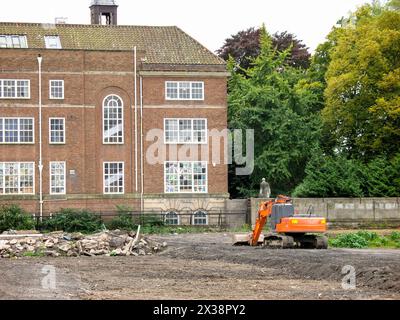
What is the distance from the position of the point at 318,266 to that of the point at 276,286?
4.86 m

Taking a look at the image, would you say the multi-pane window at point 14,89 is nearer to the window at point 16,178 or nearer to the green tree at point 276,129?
the window at point 16,178

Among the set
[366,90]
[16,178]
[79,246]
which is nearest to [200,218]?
[16,178]

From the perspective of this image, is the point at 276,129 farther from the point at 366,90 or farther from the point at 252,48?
the point at 252,48

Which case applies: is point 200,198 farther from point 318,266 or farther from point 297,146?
point 318,266

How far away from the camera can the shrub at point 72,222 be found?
5903 cm

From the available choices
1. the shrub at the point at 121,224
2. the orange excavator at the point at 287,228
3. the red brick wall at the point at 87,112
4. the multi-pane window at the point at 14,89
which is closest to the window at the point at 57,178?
the red brick wall at the point at 87,112

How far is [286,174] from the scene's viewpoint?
68.3 m

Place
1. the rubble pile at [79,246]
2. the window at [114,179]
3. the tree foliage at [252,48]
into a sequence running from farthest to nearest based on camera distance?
the tree foliage at [252,48] → the window at [114,179] → the rubble pile at [79,246]

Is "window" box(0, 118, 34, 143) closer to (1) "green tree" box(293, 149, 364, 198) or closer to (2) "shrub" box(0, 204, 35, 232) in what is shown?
(2) "shrub" box(0, 204, 35, 232)

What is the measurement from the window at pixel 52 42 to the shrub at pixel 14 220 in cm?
1201

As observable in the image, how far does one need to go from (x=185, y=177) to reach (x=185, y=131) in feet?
9.71

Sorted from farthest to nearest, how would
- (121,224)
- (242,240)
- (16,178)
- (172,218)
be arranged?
1. (172,218)
2. (16,178)
3. (121,224)
4. (242,240)

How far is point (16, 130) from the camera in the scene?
6356cm
